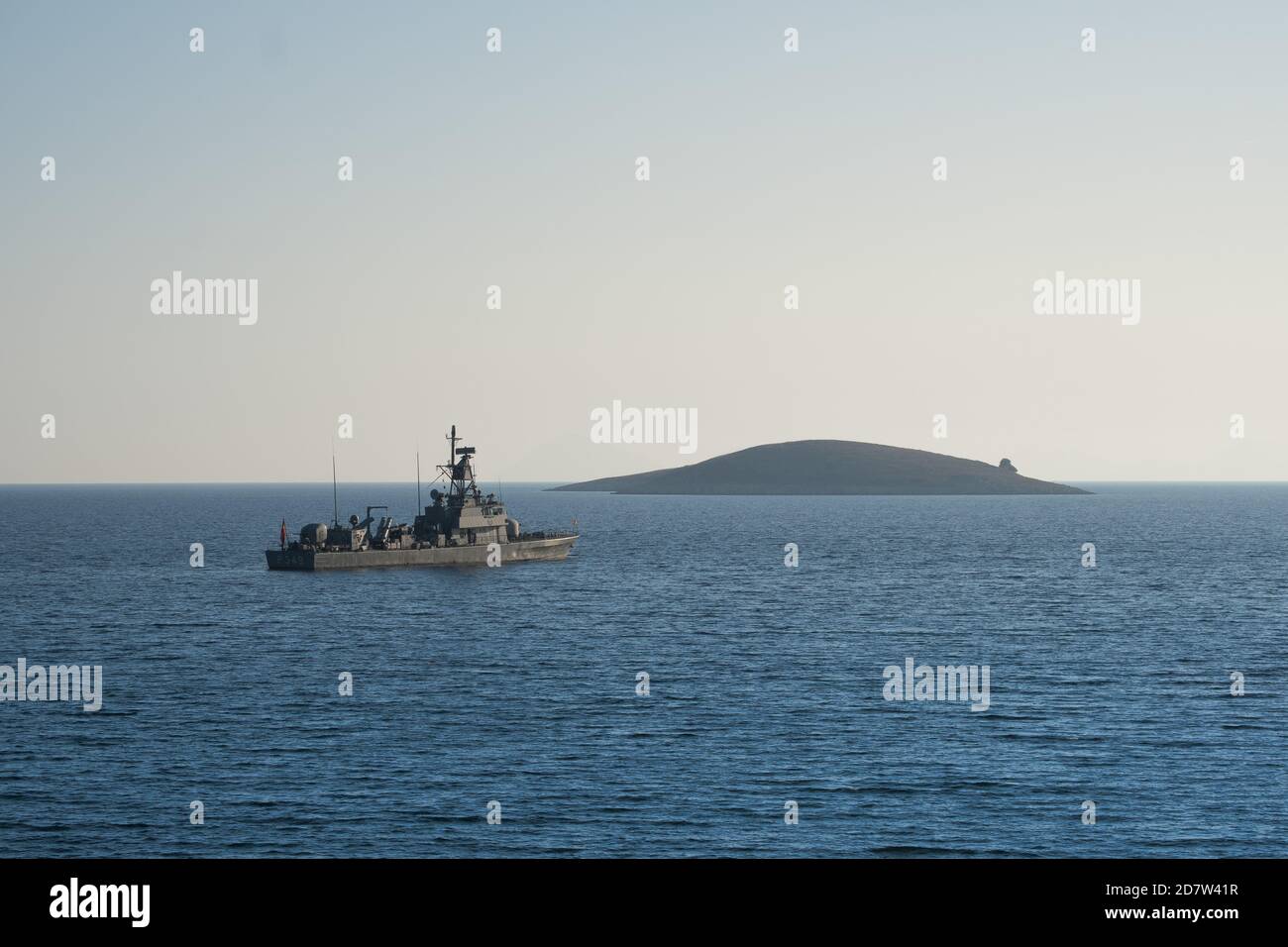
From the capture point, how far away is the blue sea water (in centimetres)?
4316

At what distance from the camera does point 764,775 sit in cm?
5038

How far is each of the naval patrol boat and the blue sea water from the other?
23.9 metres

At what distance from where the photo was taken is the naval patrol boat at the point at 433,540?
484ft

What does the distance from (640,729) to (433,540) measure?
9832cm

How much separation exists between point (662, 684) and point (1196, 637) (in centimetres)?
4488

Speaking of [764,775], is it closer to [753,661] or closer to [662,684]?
[662,684]
